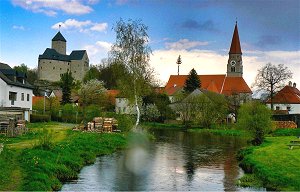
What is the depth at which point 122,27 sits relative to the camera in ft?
149

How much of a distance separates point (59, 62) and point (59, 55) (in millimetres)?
3483

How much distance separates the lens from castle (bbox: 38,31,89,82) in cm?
13075

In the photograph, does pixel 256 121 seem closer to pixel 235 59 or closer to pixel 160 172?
pixel 160 172

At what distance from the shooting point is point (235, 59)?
111750 millimetres

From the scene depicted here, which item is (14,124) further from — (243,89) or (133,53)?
(243,89)

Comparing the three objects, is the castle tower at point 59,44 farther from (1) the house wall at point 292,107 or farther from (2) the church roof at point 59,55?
(1) the house wall at point 292,107

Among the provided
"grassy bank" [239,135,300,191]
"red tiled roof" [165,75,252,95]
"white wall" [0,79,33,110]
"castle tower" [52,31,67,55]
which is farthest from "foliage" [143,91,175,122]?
"castle tower" [52,31,67,55]

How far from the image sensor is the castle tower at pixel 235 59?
111 meters

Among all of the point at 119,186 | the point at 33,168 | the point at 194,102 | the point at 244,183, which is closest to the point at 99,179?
the point at 119,186

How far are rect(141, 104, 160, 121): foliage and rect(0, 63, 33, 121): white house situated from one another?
24193 mm

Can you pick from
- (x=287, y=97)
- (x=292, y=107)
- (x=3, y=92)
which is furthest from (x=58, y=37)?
(x=3, y=92)

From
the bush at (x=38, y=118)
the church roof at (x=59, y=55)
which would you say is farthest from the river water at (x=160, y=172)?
the church roof at (x=59, y=55)

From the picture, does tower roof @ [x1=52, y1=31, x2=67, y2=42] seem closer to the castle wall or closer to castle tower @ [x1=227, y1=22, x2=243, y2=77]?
the castle wall

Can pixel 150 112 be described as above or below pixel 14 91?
below
